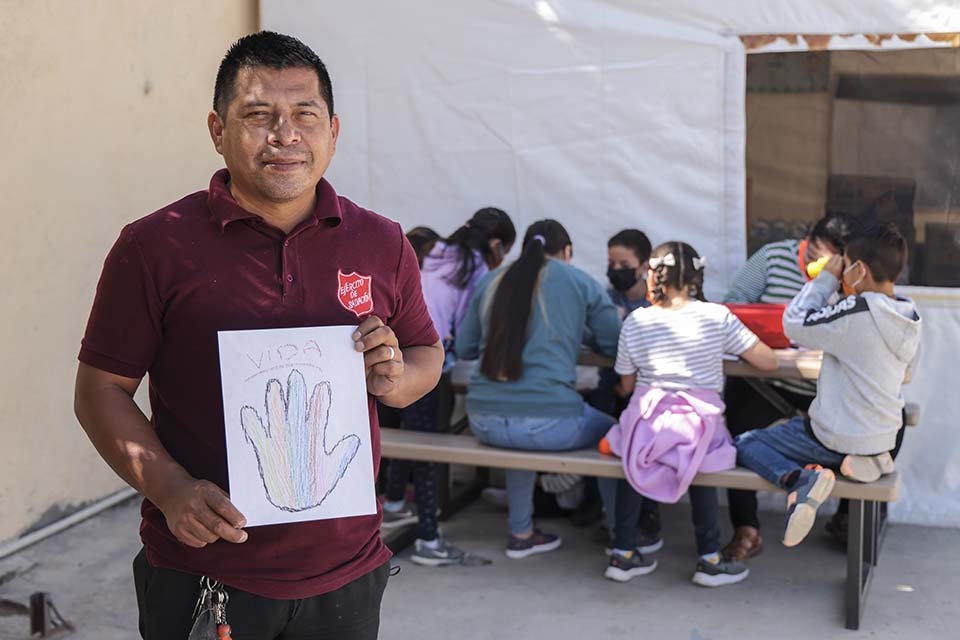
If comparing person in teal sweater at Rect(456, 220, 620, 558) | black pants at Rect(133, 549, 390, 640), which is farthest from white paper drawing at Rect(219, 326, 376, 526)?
person in teal sweater at Rect(456, 220, 620, 558)

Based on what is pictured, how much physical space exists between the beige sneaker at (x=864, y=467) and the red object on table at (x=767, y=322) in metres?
0.92

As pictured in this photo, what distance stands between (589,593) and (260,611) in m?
2.98

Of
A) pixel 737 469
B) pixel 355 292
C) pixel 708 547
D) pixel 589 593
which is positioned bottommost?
pixel 589 593

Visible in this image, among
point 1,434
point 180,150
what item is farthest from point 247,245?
point 180,150

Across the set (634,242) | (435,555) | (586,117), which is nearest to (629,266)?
(634,242)

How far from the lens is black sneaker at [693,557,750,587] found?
4715mm

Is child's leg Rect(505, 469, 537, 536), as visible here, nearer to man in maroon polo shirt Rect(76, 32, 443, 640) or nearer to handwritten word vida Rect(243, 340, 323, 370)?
man in maroon polo shirt Rect(76, 32, 443, 640)

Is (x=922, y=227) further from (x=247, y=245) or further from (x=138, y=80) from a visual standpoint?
(x=247, y=245)

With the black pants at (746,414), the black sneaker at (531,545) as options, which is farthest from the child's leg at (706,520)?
the black sneaker at (531,545)

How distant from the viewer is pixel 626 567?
482 cm

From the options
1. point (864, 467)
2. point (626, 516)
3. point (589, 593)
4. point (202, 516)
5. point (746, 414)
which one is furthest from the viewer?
point (746, 414)

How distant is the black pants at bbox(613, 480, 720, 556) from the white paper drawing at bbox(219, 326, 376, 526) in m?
3.00

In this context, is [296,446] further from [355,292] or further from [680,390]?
[680,390]

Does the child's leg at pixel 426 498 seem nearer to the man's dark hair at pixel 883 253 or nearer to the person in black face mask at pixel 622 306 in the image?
the person in black face mask at pixel 622 306
